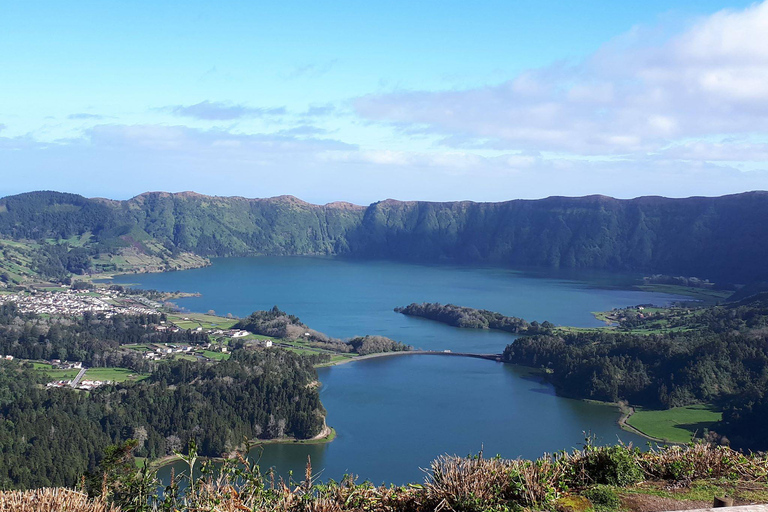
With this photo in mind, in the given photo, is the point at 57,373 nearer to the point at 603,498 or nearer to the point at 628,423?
the point at 628,423

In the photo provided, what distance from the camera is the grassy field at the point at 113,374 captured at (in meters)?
47.5

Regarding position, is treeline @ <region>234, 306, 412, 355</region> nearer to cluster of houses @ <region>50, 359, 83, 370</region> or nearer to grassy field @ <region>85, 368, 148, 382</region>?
grassy field @ <region>85, 368, 148, 382</region>

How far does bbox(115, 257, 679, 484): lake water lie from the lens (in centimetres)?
3472

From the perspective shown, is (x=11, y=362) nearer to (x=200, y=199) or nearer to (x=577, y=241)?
(x=577, y=241)

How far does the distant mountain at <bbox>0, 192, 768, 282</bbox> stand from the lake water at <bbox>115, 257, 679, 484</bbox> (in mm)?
27397

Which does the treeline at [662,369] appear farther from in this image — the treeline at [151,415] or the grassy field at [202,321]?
the grassy field at [202,321]

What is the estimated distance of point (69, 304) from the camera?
83.1m

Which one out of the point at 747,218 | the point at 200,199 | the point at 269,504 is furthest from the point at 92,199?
the point at 269,504

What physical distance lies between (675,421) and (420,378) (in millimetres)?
19315

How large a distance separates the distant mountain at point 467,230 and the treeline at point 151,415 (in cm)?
10316

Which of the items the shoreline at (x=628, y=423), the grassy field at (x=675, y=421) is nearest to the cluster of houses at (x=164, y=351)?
the shoreline at (x=628, y=423)

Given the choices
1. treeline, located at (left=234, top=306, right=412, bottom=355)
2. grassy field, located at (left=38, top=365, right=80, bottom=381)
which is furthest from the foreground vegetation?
treeline, located at (left=234, top=306, right=412, bottom=355)

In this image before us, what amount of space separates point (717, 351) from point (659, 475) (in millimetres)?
46616

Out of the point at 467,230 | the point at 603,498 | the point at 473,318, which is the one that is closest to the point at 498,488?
the point at 603,498
